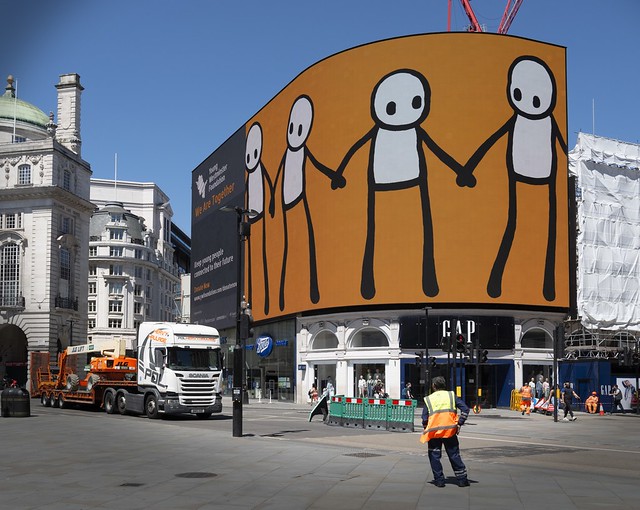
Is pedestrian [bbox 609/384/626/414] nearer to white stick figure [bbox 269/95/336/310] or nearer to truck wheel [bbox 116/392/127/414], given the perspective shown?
white stick figure [bbox 269/95/336/310]

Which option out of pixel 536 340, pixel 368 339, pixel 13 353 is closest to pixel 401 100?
pixel 368 339

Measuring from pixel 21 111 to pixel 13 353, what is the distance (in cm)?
2904

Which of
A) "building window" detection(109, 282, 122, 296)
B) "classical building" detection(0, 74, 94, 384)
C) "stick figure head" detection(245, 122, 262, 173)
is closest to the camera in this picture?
"stick figure head" detection(245, 122, 262, 173)

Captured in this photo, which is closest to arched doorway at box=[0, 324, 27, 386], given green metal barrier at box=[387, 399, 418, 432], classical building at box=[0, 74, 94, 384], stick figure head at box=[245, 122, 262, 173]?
classical building at box=[0, 74, 94, 384]

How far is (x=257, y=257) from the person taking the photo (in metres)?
70.4

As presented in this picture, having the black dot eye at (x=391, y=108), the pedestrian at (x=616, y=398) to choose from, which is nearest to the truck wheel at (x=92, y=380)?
the black dot eye at (x=391, y=108)

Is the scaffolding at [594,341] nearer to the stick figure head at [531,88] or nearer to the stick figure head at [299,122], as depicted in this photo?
the stick figure head at [531,88]

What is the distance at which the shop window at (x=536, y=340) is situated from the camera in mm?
57094

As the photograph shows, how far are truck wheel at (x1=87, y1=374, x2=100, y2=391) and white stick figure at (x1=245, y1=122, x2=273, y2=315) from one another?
27142 mm

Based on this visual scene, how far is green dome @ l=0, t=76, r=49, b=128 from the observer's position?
3875 inches

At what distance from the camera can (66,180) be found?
88.4 meters

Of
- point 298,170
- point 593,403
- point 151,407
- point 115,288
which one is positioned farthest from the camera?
point 115,288

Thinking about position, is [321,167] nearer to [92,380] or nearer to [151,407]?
[92,380]

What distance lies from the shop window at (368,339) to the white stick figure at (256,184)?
39.9 feet
